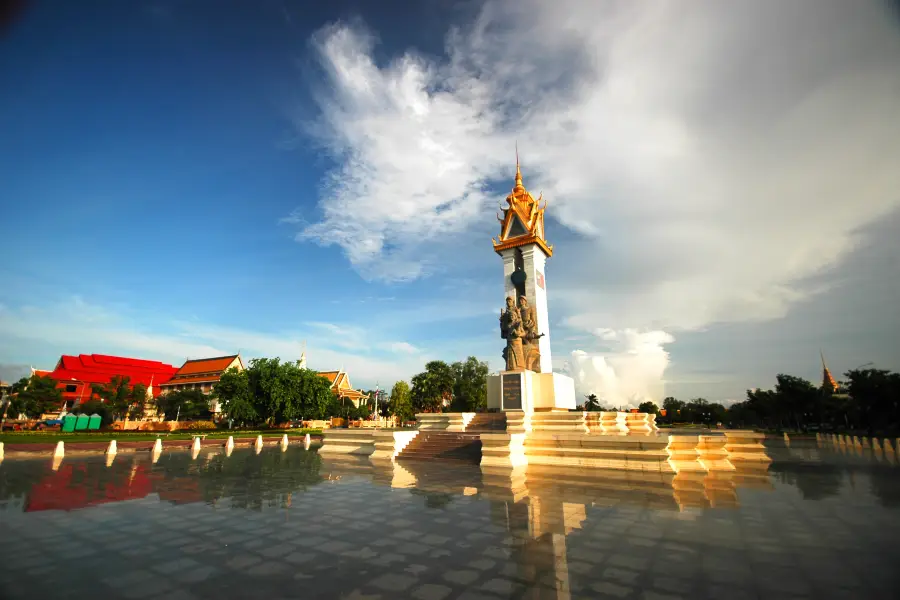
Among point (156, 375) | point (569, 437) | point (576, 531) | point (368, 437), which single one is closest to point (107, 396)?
point (156, 375)

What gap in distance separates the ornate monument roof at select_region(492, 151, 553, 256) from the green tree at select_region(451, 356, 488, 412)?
95.8 ft

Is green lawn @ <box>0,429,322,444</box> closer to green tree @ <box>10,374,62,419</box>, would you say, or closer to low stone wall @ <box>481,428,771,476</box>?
green tree @ <box>10,374,62,419</box>

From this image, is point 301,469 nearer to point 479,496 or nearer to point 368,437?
point 368,437

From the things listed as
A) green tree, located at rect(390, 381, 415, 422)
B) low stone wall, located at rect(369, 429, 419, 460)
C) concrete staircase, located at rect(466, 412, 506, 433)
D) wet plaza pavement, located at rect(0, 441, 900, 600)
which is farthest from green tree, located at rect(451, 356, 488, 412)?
wet plaza pavement, located at rect(0, 441, 900, 600)

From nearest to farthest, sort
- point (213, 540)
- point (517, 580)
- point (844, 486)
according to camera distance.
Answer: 1. point (517, 580)
2. point (213, 540)
3. point (844, 486)

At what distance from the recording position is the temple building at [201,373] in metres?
75.5

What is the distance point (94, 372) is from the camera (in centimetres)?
7131

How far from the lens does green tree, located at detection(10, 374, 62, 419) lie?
4422cm

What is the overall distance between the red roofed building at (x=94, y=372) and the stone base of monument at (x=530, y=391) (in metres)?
63.1

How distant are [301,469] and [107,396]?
54.0 metres

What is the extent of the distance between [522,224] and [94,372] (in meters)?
80.0

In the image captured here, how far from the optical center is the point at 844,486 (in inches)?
385

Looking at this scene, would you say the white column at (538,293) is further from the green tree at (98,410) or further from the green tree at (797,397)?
the green tree at (98,410)

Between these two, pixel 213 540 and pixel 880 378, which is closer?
pixel 213 540
